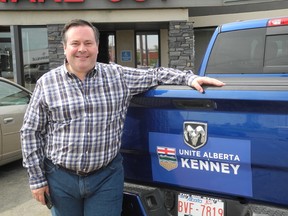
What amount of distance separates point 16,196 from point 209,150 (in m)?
3.32

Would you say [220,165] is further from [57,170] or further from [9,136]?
[9,136]

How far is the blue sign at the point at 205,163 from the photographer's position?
192cm

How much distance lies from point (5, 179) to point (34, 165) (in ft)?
11.1

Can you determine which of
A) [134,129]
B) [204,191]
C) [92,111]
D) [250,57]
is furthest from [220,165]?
[250,57]

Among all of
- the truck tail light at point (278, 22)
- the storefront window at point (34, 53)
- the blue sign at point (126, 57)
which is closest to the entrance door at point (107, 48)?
the blue sign at point (126, 57)

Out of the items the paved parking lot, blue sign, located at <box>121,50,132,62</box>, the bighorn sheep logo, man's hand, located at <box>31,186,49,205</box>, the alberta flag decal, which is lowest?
the paved parking lot

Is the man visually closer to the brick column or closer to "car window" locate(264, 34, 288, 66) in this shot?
"car window" locate(264, 34, 288, 66)

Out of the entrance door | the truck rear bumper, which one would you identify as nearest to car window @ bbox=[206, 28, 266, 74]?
the truck rear bumper

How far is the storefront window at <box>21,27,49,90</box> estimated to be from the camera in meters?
11.7

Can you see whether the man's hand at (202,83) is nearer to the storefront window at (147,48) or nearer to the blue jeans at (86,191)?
the blue jeans at (86,191)

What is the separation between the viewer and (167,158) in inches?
86.0

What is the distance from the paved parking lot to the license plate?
7.64ft

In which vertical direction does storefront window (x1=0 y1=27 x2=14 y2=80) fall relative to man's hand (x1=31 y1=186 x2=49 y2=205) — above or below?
above

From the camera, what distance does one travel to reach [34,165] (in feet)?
7.16
